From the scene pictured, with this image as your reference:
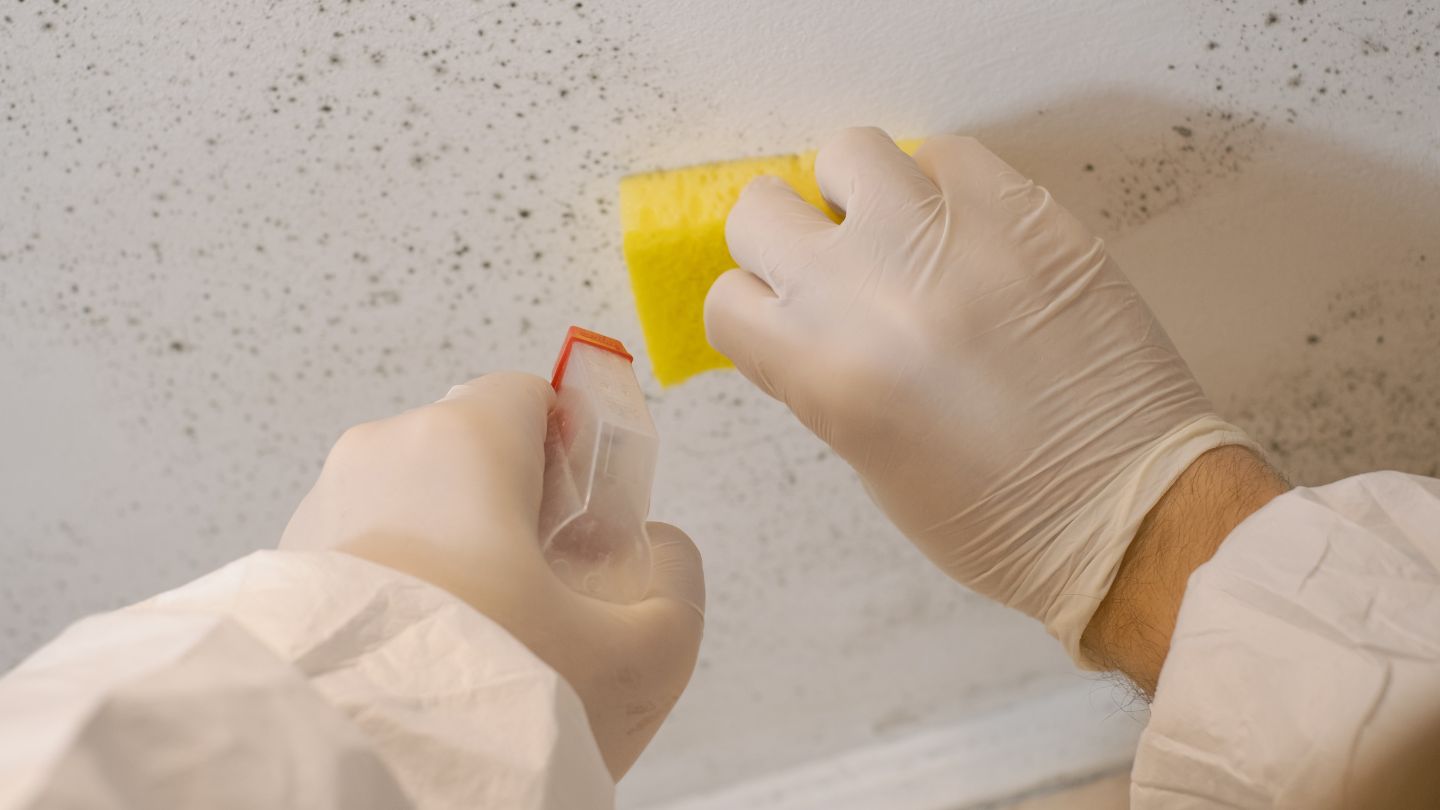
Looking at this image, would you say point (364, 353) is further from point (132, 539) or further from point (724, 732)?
point (724, 732)

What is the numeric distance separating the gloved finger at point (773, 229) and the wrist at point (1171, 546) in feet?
1.25

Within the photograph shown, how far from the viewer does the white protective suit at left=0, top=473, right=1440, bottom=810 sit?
40 centimetres

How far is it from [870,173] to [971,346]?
17 centimetres

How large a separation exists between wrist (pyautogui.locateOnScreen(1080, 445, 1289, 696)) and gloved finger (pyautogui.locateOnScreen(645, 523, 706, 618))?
1.22 feet

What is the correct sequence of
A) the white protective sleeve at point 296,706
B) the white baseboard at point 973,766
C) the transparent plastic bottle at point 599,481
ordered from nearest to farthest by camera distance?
the white protective sleeve at point 296,706
the transparent plastic bottle at point 599,481
the white baseboard at point 973,766

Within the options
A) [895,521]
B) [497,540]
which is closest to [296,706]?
[497,540]

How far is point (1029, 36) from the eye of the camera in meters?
0.81

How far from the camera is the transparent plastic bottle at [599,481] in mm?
717

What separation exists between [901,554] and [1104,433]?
44cm

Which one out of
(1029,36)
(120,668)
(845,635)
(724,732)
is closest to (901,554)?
(845,635)

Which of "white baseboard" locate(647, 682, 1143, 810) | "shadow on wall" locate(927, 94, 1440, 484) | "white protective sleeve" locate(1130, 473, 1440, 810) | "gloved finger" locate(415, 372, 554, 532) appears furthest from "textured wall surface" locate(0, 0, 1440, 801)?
"white baseboard" locate(647, 682, 1143, 810)

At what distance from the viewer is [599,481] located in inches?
28.2

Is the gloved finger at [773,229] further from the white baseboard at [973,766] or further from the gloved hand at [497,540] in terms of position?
the white baseboard at [973,766]

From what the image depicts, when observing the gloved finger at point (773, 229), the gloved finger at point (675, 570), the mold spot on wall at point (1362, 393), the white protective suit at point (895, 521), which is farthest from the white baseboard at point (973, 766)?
the gloved finger at point (773, 229)
